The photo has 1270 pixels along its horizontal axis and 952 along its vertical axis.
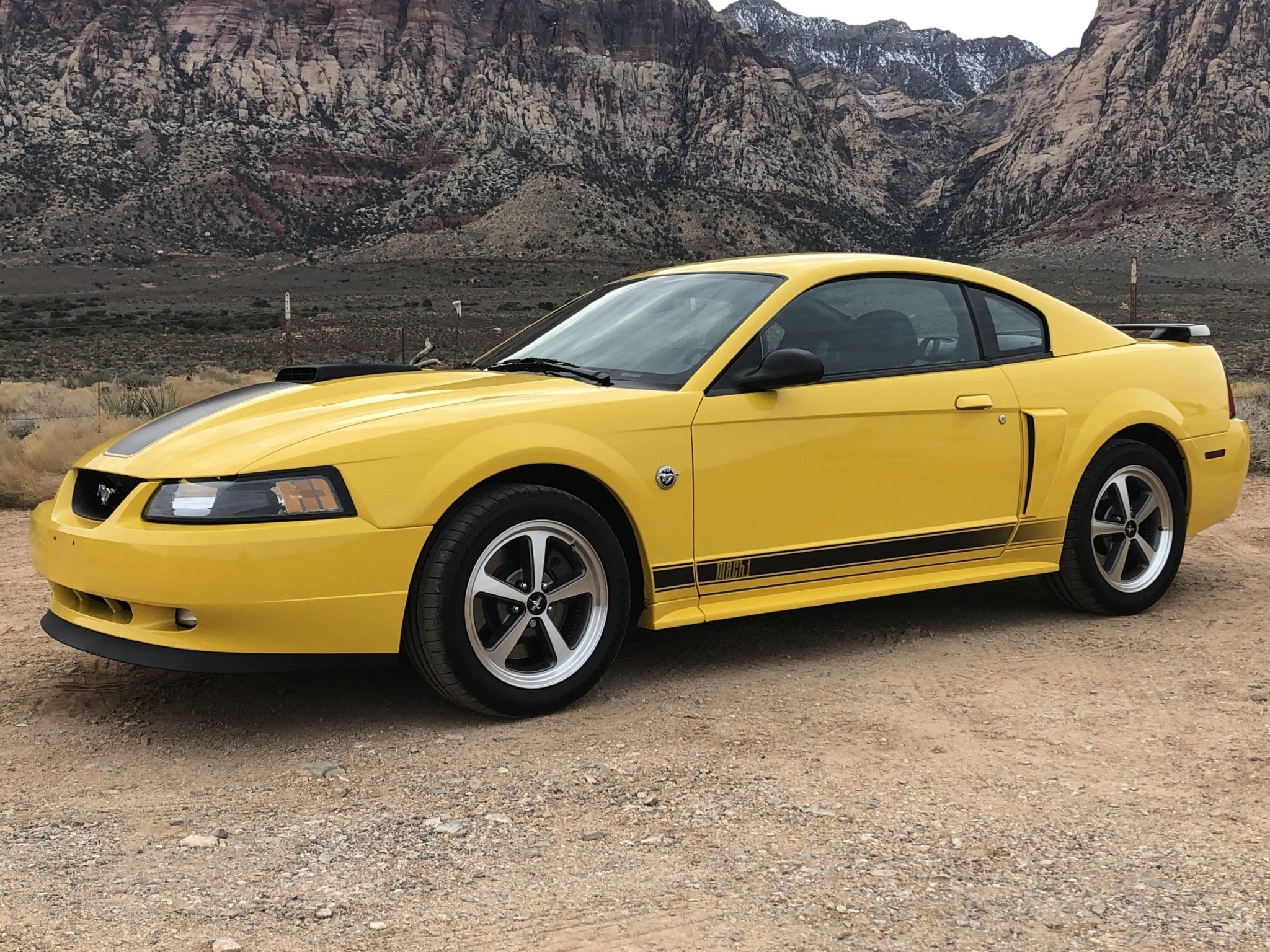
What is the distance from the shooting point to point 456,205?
288ft

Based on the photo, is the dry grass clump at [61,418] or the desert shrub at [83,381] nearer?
the dry grass clump at [61,418]

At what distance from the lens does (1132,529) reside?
5883 millimetres

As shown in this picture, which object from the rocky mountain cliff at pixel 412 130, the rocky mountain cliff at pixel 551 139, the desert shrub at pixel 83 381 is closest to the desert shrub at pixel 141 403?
the desert shrub at pixel 83 381

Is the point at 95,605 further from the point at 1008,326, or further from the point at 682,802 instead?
the point at 1008,326

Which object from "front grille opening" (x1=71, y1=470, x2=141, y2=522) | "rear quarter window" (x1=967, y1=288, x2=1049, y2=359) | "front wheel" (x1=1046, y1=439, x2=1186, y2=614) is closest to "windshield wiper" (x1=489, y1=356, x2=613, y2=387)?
"front grille opening" (x1=71, y1=470, x2=141, y2=522)

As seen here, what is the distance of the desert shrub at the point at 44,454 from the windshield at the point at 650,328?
5261mm

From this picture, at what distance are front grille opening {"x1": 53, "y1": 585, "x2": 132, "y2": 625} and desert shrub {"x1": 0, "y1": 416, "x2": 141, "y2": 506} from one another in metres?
5.29

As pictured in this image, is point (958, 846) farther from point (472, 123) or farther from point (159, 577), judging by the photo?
point (472, 123)

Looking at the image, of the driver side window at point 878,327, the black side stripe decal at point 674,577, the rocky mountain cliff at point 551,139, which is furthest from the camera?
the rocky mountain cliff at point 551,139

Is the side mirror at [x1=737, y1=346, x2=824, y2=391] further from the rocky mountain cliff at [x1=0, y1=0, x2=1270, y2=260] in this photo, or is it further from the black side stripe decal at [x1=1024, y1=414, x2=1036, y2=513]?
the rocky mountain cliff at [x1=0, y1=0, x2=1270, y2=260]

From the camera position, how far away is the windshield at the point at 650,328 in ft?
16.0

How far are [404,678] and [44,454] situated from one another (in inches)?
319

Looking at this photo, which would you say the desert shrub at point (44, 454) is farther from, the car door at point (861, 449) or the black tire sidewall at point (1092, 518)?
the black tire sidewall at point (1092, 518)

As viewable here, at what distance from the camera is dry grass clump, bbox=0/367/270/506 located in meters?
10.8
